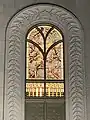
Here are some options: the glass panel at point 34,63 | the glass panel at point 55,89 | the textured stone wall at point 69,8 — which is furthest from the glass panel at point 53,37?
the glass panel at point 55,89

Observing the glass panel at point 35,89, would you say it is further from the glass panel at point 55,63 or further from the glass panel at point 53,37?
the glass panel at point 53,37

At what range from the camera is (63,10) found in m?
5.97

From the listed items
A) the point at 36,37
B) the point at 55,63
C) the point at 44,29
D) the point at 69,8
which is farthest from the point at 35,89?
the point at 69,8

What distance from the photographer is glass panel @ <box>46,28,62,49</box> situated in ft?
19.6

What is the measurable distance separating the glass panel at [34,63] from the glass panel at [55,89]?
0.20 meters

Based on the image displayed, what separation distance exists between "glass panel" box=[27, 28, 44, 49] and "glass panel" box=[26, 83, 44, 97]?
671 millimetres

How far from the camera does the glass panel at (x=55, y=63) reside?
230 inches

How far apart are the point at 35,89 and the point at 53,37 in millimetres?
941

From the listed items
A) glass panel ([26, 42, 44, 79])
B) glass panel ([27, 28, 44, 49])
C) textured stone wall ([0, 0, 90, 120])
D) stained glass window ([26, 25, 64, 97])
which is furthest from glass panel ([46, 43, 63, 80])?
textured stone wall ([0, 0, 90, 120])

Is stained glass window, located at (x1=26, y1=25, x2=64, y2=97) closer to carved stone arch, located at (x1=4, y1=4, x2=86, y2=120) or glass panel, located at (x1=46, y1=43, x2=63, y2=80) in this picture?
glass panel, located at (x1=46, y1=43, x2=63, y2=80)

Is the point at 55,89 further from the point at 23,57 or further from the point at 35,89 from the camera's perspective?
the point at 23,57
